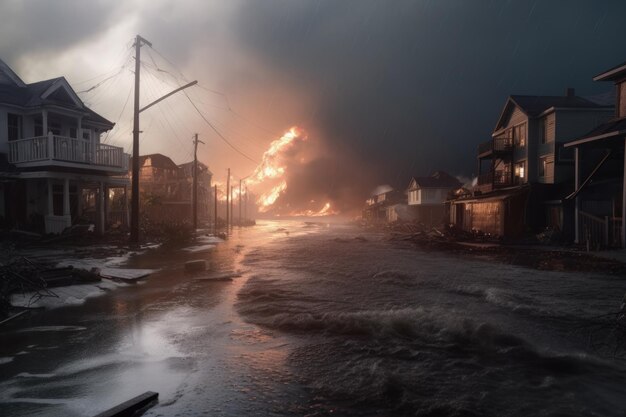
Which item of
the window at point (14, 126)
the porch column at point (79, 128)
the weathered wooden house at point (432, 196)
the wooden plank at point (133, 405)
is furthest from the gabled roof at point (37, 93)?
the weathered wooden house at point (432, 196)

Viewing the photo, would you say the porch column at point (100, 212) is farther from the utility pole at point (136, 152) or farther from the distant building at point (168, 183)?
the distant building at point (168, 183)

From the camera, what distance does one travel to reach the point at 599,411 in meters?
4.17

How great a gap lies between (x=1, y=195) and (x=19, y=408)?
22.0m

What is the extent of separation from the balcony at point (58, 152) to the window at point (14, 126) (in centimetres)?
80

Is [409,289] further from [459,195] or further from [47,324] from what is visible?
[459,195]

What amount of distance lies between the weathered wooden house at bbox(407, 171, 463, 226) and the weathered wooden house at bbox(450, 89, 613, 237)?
20828 mm

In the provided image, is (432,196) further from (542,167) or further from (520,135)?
(542,167)

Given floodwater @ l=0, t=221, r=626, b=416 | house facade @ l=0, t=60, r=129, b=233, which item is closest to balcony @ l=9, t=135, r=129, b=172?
house facade @ l=0, t=60, r=129, b=233

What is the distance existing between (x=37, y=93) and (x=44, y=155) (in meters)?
4.49

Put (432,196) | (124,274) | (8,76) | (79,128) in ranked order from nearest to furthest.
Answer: (124,274) < (79,128) < (8,76) < (432,196)

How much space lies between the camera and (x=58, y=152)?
20250 mm

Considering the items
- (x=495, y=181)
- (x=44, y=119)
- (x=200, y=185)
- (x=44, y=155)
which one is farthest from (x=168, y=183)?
(x=495, y=181)

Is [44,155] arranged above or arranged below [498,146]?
below

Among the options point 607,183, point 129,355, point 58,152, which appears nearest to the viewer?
point 129,355
